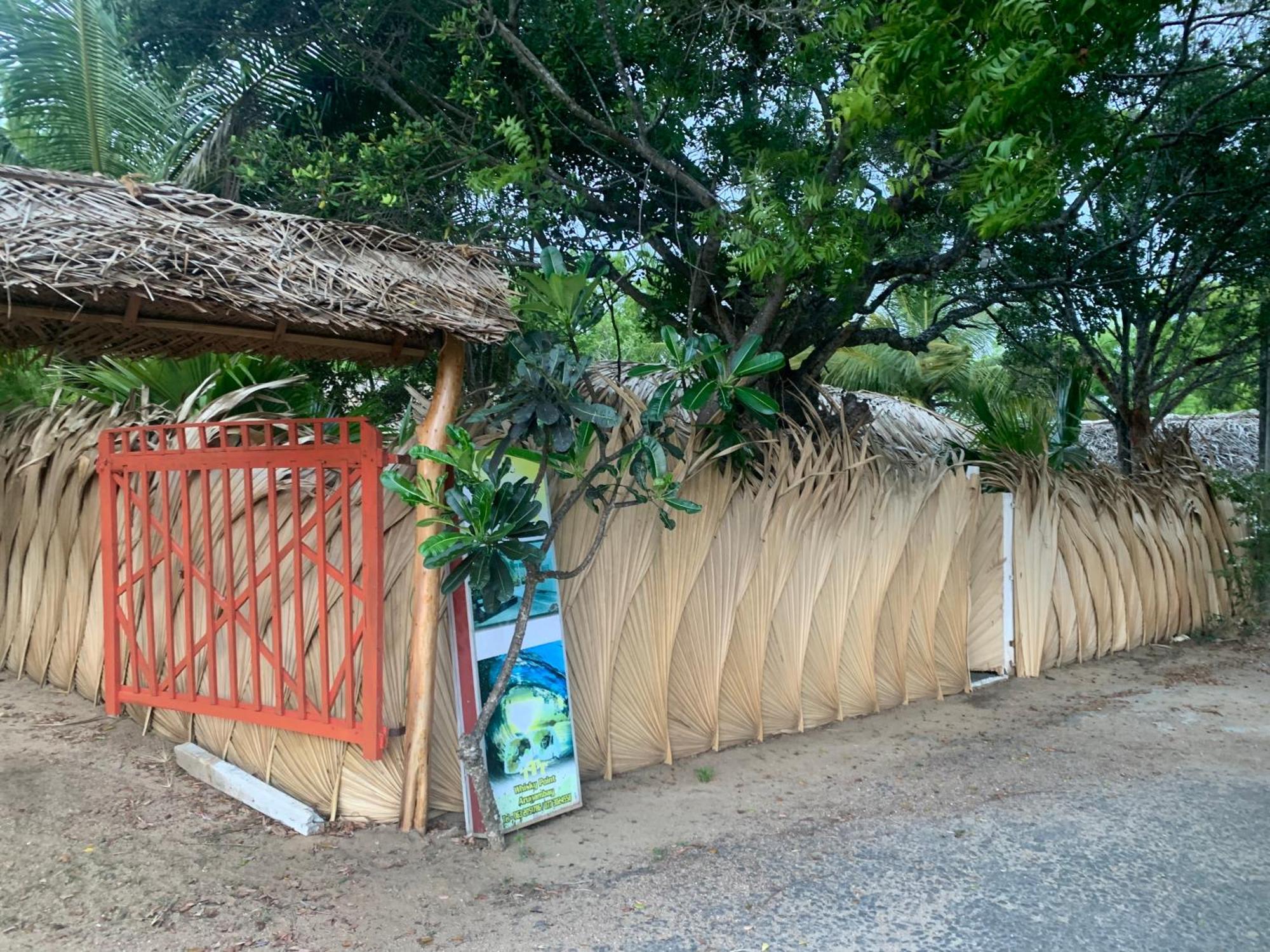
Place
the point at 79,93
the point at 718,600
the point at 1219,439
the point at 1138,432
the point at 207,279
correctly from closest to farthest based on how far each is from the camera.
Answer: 1. the point at 207,279
2. the point at 718,600
3. the point at 79,93
4. the point at 1138,432
5. the point at 1219,439

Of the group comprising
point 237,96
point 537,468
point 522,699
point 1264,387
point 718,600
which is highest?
point 237,96

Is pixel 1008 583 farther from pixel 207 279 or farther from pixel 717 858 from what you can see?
pixel 207 279

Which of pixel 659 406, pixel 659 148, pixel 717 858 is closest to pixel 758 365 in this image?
pixel 659 406

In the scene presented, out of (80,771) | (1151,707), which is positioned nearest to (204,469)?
(80,771)

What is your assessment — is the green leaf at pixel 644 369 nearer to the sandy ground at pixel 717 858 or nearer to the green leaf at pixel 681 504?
the green leaf at pixel 681 504

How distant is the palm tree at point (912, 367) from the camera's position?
1540cm

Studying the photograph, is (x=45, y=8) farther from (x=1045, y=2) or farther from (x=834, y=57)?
(x=1045, y=2)

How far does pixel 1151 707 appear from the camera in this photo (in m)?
6.53

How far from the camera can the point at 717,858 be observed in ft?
13.4

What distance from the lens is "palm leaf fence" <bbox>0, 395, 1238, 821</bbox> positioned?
453 centimetres

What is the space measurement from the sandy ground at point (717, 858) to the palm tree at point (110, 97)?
14.5 feet

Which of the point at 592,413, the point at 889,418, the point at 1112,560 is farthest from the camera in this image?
the point at 889,418

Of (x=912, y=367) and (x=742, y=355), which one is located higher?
(x=912, y=367)

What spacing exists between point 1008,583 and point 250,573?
215 inches
